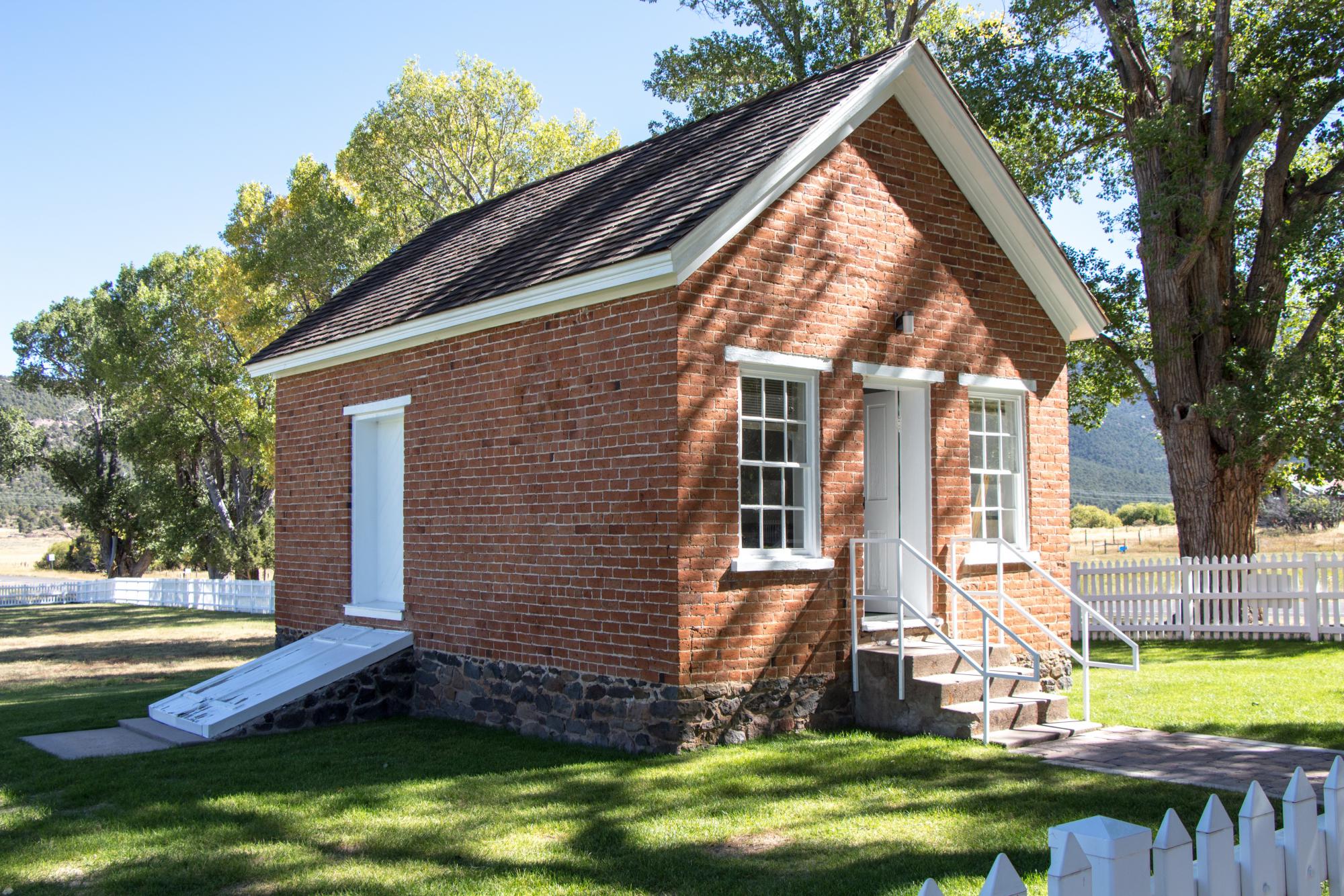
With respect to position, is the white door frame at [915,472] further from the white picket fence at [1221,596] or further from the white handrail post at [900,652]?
the white picket fence at [1221,596]

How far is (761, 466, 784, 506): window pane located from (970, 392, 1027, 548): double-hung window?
103 inches

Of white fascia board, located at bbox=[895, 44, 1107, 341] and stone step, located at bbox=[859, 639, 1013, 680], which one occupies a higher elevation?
white fascia board, located at bbox=[895, 44, 1107, 341]

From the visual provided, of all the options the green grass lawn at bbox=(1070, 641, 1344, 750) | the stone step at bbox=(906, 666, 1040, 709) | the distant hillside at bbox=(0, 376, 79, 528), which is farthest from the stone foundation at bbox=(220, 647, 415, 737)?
the distant hillside at bbox=(0, 376, 79, 528)

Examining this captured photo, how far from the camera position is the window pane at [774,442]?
395 inches

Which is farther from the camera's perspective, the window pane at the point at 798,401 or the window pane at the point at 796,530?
the window pane at the point at 798,401

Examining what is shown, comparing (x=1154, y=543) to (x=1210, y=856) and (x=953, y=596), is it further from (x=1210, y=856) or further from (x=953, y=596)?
(x=1210, y=856)

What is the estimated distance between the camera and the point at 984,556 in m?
11.3

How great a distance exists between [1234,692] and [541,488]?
7929 mm

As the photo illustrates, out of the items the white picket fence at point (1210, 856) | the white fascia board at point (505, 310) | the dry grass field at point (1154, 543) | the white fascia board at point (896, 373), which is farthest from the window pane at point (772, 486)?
the dry grass field at point (1154, 543)

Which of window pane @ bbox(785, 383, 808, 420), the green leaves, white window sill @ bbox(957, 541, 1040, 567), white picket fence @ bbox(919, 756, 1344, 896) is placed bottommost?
white picket fence @ bbox(919, 756, 1344, 896)

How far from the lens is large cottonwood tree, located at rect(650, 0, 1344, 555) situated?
19.4 m

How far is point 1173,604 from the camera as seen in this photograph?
19.0 m

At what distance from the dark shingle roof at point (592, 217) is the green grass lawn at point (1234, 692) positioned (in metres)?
6.33

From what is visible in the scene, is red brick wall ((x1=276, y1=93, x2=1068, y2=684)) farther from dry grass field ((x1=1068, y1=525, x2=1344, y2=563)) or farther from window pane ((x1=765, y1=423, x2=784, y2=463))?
dry grass field ((x1=1068, y1=525, x2=1344, y2=563))
